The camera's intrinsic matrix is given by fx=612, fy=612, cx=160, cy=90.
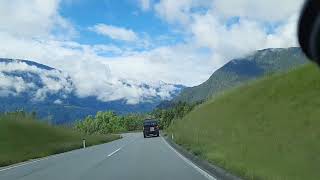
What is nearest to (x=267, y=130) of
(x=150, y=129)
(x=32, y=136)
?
(x=32, y=136)

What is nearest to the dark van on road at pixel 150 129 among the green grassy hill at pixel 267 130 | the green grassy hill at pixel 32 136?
the green grassy hill at pixel 267 130

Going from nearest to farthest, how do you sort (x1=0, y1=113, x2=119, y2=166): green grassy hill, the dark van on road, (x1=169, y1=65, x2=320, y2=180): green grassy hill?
1. (x1=169, y1=65, x2=320, y2=180): green grassy hill
2. (x1=0, y1=113, x2=119, y2=166): green grassy hill
3. the dark van on road

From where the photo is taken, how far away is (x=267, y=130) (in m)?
40.7

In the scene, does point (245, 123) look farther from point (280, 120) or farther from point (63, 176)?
point (63, 176)

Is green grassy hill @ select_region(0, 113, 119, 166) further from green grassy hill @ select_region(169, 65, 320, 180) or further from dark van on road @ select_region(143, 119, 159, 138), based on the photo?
green grassy hill @ select_region(169, 65, 320, 180)

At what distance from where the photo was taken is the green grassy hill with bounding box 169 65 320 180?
16.9 m

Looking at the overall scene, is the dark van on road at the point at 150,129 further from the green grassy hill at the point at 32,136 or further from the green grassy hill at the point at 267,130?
the green grassy hill at the point at 32,136

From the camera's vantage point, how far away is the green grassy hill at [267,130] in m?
16.9

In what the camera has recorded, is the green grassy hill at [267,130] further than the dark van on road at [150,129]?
No

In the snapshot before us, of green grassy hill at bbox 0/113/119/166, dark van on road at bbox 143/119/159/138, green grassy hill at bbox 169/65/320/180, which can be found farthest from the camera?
dark van on road at bbox 143/119/159/138

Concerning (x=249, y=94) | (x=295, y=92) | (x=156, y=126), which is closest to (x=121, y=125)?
(x=156, y=126)

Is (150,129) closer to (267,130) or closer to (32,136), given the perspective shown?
(32,136)

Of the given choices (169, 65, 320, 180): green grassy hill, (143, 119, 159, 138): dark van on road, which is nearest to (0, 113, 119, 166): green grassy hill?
(143, 119, 159, 138): dark van on road

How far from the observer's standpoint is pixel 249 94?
229ft
